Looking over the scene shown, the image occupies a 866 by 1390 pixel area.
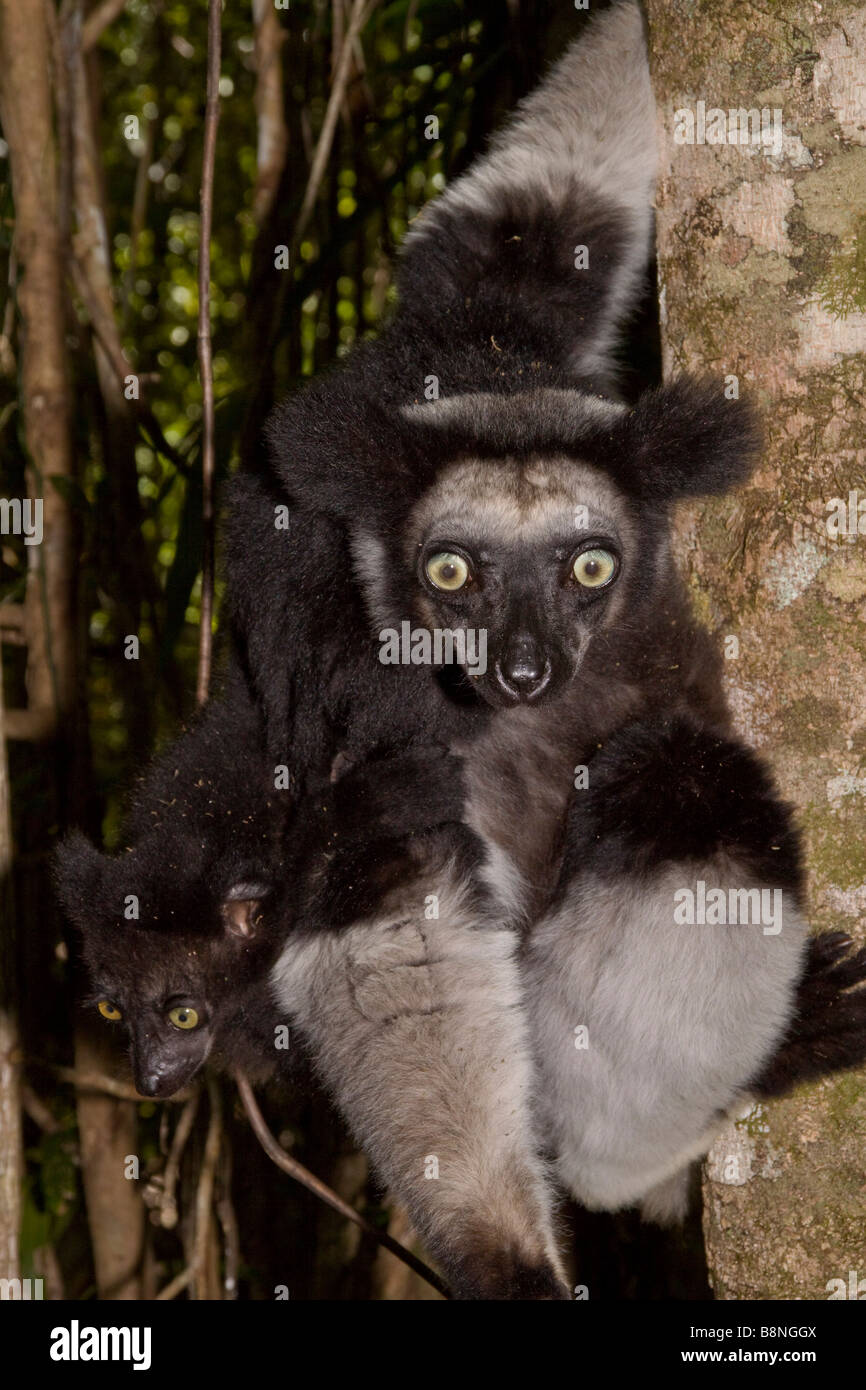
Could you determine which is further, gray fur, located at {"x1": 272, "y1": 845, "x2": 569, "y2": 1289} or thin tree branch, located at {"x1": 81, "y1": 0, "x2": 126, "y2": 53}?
thin tree branch, located at {"x1": 81, "y1": 0, "x2": 126, "y2": 53}

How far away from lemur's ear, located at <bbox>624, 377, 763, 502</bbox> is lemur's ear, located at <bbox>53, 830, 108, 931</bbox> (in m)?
1.45

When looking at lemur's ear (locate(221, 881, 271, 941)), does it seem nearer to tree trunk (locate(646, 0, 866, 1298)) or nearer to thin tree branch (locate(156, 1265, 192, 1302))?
tree trunk (locate(646, 0, 866, 1298))

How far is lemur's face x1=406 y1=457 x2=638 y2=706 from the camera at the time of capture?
8.30ft

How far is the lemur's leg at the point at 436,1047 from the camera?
244 cm

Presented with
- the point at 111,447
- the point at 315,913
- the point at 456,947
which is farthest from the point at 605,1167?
the point at 111,447

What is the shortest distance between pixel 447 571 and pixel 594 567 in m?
0.30

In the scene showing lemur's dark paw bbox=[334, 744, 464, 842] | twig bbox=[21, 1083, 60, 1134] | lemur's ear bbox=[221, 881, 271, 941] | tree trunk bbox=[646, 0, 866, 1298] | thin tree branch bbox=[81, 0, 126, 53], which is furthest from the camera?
twig bbox=[21, 1083, 60, 1134]

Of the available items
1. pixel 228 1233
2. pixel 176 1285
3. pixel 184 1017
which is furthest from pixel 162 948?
pixel 228 1233

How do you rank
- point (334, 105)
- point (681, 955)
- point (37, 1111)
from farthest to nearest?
point (37, 1111)
point (334, 105)
point (681, 955)

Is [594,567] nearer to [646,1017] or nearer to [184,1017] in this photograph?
[646,1017]

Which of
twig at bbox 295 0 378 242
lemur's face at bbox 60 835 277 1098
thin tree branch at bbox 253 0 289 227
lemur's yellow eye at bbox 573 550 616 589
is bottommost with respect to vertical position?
lemur's face at bbox 60 835 277 1098

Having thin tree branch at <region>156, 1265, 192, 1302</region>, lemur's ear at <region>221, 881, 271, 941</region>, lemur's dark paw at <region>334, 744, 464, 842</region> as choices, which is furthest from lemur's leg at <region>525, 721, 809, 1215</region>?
thin tree branch at <region>156, 1265, 192, 1302</region>

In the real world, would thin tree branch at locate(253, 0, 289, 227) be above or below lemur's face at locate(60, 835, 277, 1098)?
above

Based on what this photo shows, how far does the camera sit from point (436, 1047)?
8.27ft
